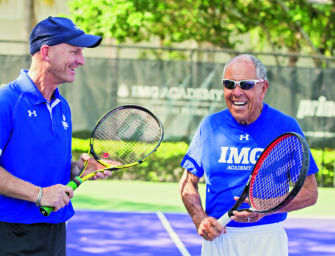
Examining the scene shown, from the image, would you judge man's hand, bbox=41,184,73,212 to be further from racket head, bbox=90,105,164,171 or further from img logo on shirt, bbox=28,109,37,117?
racket head, bbox=90,105,164,171

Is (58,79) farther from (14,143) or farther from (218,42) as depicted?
(218,42)

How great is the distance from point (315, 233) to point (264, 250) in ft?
15.0

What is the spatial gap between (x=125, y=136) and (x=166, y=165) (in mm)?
7258

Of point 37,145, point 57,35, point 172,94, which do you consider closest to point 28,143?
point 37,145

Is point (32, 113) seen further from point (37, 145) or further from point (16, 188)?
point (16, 188)

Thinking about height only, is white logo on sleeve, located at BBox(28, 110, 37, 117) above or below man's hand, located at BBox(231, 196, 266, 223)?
above

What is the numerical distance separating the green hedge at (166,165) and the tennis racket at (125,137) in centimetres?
694

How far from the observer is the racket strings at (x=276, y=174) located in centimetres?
327

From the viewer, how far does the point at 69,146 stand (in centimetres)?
341

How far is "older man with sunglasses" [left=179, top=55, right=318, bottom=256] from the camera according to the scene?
11.3 ft

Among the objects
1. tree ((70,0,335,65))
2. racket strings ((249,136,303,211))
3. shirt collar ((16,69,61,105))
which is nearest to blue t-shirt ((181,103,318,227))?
racket strings ((249,136,303,211))

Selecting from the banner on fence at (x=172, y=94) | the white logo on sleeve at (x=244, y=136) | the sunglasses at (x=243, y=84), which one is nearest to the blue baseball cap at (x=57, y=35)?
the sunglasses at (x=243, y=84)

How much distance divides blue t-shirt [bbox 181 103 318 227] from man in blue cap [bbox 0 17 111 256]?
0.81 metres

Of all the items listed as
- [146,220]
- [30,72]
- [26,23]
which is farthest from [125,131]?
[26,23]
